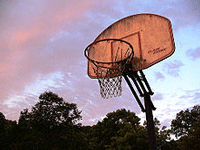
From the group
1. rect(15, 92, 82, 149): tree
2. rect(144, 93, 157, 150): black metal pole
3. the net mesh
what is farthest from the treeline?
the net mesh

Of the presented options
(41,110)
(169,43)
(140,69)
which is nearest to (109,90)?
(140,69)

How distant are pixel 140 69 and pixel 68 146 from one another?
13967 millimetres

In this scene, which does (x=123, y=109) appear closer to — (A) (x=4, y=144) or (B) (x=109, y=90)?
(A) (x=4, y=144)

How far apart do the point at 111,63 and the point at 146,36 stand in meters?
1.56

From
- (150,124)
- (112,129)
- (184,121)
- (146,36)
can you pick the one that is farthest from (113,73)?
(184,121)

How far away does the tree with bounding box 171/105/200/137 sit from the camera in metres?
30.4

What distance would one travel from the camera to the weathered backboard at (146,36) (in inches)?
213

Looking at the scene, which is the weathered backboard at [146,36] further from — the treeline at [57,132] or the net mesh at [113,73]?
the treeline at [57,132]

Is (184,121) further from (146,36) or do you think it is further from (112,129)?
(146,36)

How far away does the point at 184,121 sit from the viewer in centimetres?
3120

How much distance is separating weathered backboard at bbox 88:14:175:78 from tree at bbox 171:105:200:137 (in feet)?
98.0

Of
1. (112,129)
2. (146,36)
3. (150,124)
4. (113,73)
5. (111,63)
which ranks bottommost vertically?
(150,124)

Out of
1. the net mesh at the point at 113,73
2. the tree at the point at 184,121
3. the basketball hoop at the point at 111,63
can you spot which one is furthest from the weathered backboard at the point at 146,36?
the tree at the point at 184,121

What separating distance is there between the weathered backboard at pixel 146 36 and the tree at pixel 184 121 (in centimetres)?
2987
